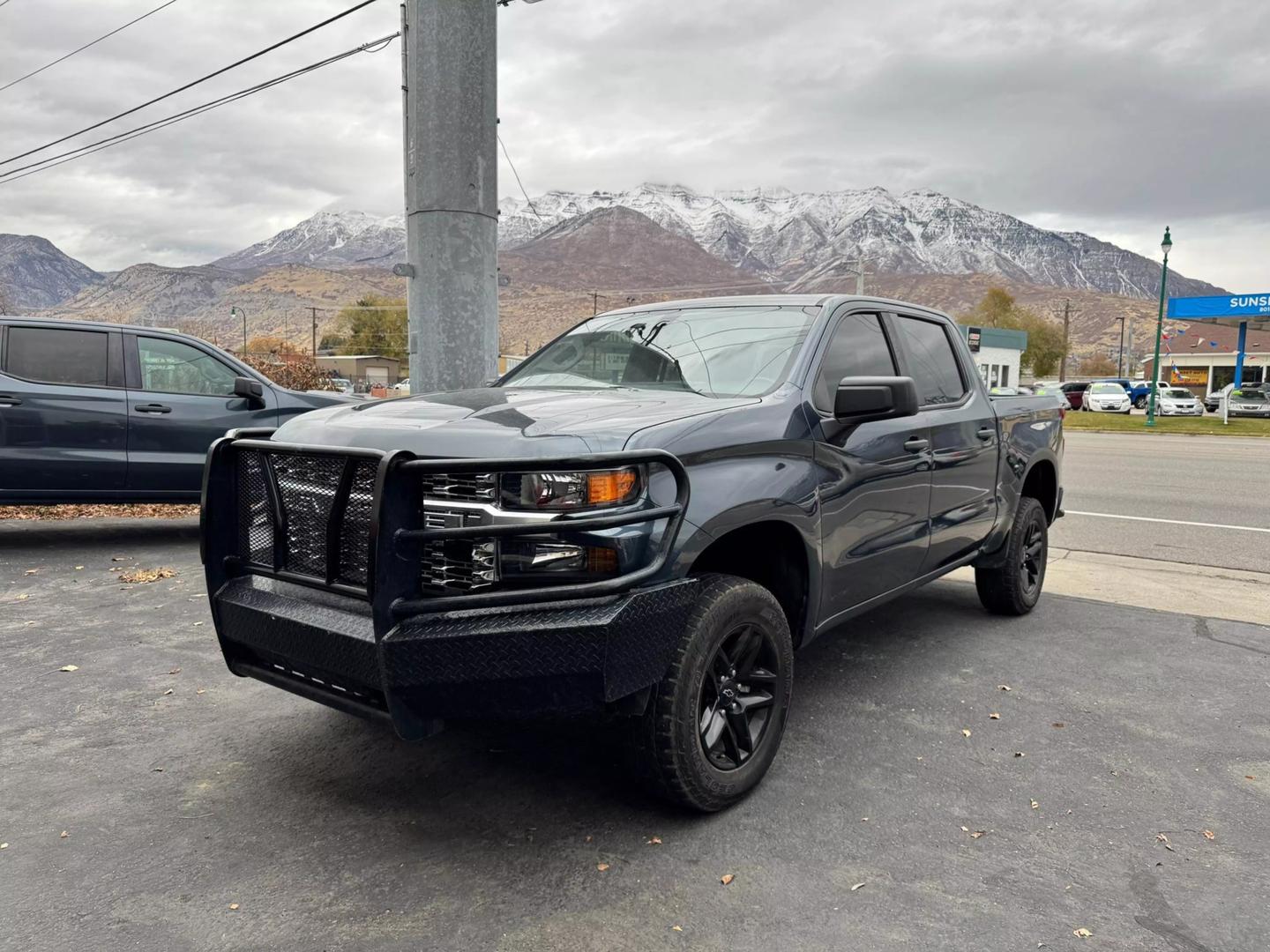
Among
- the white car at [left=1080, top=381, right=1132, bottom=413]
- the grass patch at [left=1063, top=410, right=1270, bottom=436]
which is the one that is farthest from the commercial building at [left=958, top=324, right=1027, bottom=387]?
the grass patch at [left=1063, top=410, right=1270, bottom=436]

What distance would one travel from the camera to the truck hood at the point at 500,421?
293 cm

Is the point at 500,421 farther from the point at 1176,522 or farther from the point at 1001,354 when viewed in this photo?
the point at 1001,354

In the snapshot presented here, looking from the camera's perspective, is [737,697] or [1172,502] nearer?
[737,697]

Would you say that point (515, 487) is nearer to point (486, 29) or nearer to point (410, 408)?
point (410, 408)

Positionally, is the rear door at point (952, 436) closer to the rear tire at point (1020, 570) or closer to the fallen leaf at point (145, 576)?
the rear tire at point (1020, 570)

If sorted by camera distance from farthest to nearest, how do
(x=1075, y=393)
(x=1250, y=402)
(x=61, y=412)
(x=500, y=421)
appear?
(x=1075, y=393) → (x=1250, y=402) → (x=61, y=412) → (x=500, y=421)

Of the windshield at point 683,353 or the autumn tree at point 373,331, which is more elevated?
the autumn tree at point 373,331

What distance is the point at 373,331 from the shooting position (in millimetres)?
112500

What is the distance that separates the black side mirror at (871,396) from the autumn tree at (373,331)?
10681cm

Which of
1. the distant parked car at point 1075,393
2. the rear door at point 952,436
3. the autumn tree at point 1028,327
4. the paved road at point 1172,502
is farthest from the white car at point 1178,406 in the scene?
the rear door at point 952,436

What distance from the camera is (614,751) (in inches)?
150

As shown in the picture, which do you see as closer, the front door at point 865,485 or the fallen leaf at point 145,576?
the front door at point 865,485

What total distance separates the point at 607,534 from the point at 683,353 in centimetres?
160

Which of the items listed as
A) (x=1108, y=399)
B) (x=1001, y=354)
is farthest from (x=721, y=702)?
(x=1001, y=354)
